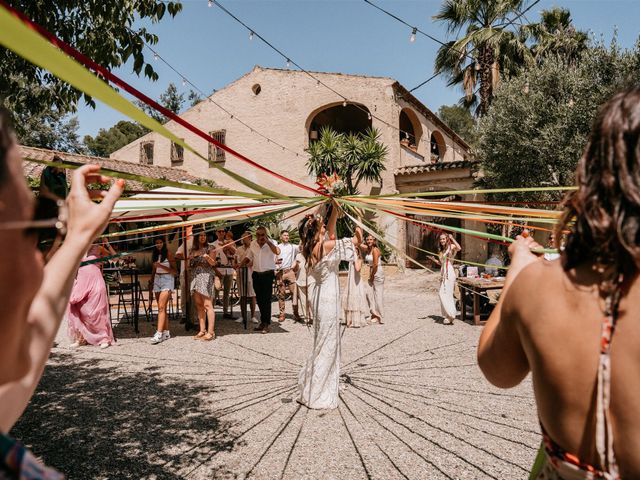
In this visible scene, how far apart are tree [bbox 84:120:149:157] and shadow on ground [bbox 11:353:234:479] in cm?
3660

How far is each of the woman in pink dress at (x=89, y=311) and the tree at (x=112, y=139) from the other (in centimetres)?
3408

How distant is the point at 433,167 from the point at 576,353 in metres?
15.9

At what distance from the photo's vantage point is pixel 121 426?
386 cm

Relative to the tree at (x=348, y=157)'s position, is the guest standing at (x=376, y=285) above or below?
below

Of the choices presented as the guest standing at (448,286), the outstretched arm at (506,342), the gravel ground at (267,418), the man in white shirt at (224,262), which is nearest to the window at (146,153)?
the man in white shirt at (224,262)

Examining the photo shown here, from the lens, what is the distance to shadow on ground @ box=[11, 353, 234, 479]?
125 inches

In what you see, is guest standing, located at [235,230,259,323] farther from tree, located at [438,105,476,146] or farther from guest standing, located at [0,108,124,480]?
tree, located at [438,105,476,146]

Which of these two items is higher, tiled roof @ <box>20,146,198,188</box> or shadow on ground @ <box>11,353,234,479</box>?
Answer: tiled roof @ <box>20,146,198,188</box>

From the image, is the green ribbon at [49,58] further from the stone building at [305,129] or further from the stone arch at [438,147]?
the stone arch at [438,147]

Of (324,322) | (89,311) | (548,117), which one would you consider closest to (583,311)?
(324,322)

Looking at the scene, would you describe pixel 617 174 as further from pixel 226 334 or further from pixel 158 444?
pixel 226 334

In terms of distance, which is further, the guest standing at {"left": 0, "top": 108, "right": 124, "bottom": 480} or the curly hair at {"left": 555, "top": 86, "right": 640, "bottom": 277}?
the curly hair at {"left": 555, "top": 86, "right": 640, "bottom": 277}

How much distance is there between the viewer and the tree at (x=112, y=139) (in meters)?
37.8

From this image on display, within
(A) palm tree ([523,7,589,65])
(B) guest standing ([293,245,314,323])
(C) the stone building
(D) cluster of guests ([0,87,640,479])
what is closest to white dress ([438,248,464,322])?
(B) guest standing ([293,245,314,323])
